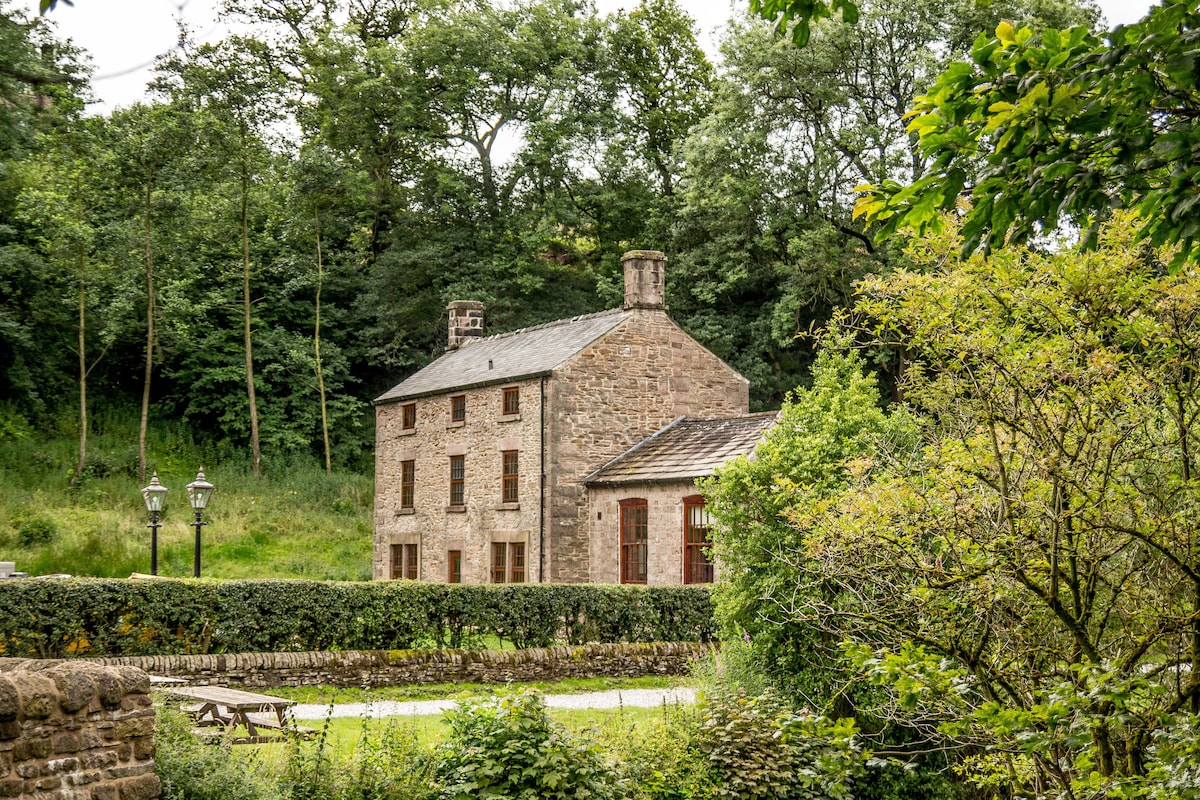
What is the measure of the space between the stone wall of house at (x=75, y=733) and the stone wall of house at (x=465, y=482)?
1776 centimetres

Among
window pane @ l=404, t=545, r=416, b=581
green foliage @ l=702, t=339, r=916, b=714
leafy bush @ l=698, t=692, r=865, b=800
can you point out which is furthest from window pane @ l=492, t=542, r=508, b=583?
leafy bush @ l=698, t=692, r=865, b=800

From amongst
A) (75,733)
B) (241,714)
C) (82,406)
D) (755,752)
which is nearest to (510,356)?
(82,406)

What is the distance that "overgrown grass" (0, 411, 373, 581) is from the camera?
94.4ft

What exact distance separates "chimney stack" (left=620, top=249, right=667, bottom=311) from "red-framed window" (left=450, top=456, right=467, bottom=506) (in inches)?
230

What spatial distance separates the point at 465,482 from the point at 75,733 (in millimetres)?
21113

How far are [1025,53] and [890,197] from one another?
0.83 metres

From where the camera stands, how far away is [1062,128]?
16.9 ft

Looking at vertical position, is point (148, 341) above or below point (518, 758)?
above

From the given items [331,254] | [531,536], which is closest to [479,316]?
[331,254]

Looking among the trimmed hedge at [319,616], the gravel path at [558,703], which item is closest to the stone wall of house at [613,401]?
the trimmed hedge at [319,616]

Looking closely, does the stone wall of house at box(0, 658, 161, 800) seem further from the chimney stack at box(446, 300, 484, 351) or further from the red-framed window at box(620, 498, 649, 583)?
the chimney stack at box(446, 300, 484, 351)

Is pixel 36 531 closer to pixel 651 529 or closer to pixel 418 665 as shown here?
pixel 651 529

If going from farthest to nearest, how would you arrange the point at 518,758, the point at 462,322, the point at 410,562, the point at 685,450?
the point at 462,322, the point at 410,562, the point at 685,450, the point at 518,758

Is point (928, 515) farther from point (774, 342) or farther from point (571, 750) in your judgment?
point (774, 342)
